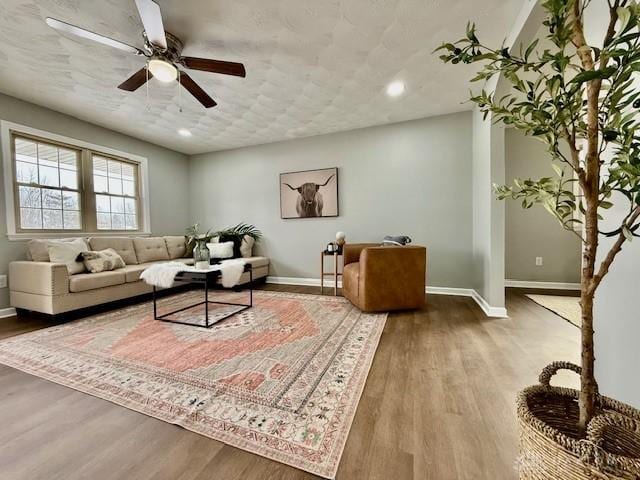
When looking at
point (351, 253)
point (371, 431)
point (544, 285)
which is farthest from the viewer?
point (544, 285)

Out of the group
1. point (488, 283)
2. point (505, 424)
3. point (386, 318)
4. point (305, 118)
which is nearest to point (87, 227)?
point (305, 118)

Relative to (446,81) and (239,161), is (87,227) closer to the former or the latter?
(239,161)

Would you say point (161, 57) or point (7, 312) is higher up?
point (161, 57)

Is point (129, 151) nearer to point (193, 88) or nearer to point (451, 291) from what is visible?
point (193, 88)

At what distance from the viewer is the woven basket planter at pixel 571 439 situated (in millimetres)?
569

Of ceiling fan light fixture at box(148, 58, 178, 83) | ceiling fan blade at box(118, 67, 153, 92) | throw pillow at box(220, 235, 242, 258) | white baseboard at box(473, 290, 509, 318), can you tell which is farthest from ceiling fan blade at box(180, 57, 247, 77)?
white baseboard at box(473, 290, 509, 318)

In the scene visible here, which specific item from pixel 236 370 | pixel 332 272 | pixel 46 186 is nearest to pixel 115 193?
pixel 46 186

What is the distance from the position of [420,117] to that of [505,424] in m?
3.64

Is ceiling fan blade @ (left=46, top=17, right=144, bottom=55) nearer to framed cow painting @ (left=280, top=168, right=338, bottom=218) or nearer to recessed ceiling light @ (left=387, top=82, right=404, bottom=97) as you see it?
recessed ceiling light @ (left=387, top=82, right=404, bottom=97)

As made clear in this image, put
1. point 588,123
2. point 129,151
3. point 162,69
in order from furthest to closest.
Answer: point 129,151
point 162,69
point 588,123

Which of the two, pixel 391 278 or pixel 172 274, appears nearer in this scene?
pixel 172 274

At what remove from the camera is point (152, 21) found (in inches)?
64.3

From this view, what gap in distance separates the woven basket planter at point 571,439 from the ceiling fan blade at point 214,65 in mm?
2535

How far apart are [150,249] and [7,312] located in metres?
1.57
